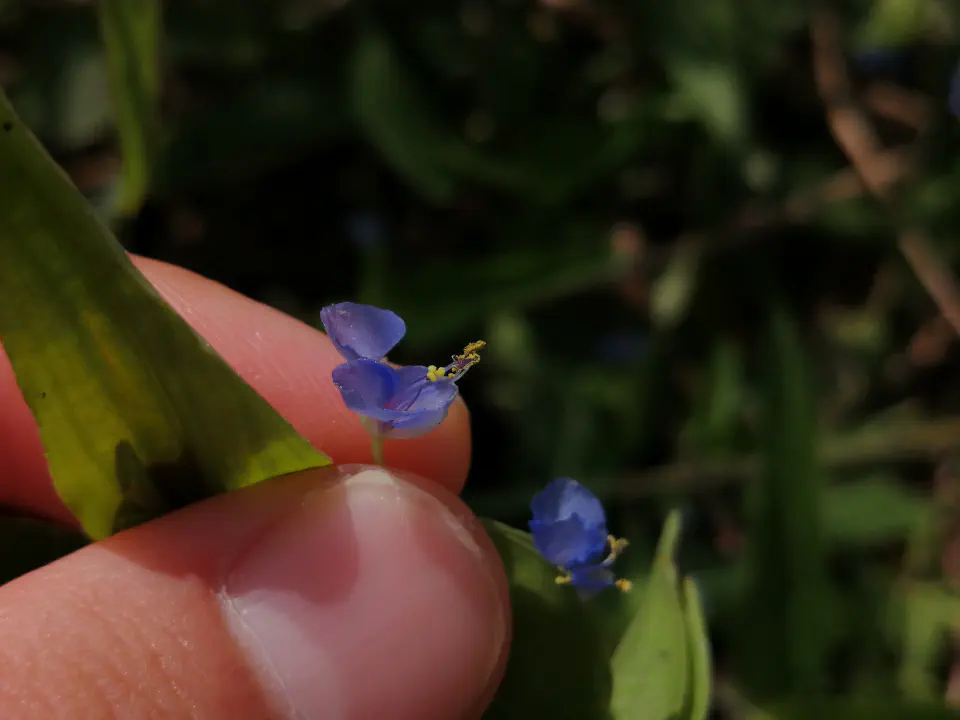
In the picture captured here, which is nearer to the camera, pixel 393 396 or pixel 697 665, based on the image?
pixel 393 396

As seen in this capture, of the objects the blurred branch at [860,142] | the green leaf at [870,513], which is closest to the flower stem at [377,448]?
the green leaf at [870,513]

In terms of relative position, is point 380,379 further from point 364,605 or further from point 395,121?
point 395,121

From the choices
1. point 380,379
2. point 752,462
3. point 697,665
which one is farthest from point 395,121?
point 697,665

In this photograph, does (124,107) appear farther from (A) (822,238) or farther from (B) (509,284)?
(A) (822,238)

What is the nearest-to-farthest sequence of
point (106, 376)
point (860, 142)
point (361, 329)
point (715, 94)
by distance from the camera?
point (106, 376), point (361, 329), point (715, 94), point (860, 142)

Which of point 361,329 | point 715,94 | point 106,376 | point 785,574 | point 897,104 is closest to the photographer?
point 106,376

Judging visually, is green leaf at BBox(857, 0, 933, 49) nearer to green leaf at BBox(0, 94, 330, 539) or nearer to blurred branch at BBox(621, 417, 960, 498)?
blurred branch at BBox(621, 417, 960, 498)
